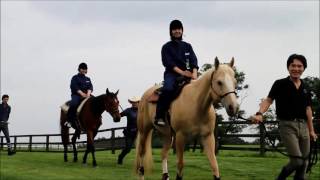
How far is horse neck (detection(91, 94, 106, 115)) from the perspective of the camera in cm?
1509

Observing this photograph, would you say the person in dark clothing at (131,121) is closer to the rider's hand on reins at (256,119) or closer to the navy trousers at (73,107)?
the navy trousers at (73,107)

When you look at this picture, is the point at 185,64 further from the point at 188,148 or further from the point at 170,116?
the point at 188,148

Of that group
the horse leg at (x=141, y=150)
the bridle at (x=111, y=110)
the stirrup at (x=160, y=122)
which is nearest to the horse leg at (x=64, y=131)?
the bridle at (x=111, y=110)

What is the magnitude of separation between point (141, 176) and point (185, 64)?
8.55 ft

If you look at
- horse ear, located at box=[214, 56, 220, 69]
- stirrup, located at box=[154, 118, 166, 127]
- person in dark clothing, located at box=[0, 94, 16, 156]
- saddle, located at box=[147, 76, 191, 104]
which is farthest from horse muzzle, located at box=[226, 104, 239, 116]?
person in dark clothing, located at box=[0, 94, 16, 156]

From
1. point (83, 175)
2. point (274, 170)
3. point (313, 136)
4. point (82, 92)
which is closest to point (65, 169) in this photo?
point (83, 175)

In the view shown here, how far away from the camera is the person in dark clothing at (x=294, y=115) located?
6629 mm

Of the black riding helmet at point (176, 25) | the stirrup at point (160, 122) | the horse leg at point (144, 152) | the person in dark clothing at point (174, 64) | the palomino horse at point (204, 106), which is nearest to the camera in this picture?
the palomino horse at point (204, 106)

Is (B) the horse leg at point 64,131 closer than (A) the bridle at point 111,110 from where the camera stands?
No

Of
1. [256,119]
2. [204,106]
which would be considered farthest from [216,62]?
[256,119]

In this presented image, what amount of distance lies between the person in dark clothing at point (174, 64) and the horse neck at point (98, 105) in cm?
626

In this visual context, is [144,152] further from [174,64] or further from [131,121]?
[131,121]

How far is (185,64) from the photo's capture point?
8.88 metres

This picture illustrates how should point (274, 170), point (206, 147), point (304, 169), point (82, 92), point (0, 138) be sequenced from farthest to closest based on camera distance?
point (0, 138), point (82, 92), point (274, 170), point (206, 147), point (304, 169)
